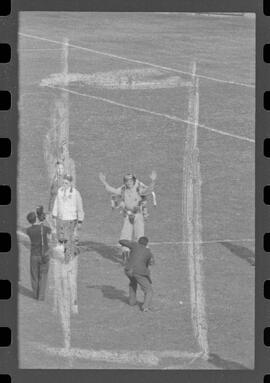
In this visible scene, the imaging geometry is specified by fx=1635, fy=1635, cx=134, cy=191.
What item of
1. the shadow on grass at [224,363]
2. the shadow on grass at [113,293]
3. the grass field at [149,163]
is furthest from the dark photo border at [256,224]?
the shadow on grass at [113,293]

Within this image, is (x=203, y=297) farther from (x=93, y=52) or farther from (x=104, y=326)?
(x=93, y=52)

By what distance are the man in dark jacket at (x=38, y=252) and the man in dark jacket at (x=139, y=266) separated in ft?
3.68

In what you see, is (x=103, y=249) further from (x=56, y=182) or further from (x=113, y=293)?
(x=56, y=182)

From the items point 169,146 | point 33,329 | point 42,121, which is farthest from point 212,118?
point 33,329

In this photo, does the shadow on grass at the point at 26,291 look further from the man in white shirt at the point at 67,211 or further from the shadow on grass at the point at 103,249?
the shadow on grass at the point at 103,249

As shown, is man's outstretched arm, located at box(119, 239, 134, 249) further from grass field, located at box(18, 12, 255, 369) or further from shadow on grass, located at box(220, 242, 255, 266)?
shadow on grass, located at box(220, 242, 255, 266)

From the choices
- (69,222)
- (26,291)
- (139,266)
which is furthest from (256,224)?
(26,291)

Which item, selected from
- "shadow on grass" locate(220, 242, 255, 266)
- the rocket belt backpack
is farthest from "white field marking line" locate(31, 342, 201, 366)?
the rocket belt backpack

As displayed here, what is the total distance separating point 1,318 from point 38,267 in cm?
118

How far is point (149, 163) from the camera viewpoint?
24922mm

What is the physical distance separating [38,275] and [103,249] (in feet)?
4.01

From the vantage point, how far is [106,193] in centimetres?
2467

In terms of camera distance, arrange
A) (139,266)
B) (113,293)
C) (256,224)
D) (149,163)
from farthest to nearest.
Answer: (149,163) < (113,293) < (139,266) < (256,224)

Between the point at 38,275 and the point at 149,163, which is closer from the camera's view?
the point at 38,275
